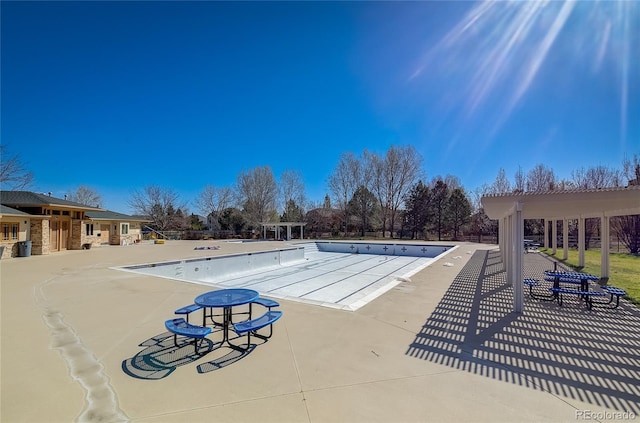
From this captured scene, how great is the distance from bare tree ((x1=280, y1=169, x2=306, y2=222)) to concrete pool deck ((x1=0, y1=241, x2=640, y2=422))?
30752 mm

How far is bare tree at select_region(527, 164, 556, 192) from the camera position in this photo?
2647 cm

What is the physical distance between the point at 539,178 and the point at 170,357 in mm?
33780

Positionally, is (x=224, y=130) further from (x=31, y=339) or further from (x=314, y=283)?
(x=31, y=339)

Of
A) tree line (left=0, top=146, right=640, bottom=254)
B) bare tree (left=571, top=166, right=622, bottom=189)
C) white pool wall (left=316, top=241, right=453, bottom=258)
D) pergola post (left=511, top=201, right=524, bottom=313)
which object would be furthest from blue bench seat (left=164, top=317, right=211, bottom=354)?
bare tree (left=571, top=166, right=622, bottom=189)

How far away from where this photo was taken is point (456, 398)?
7.62 feet

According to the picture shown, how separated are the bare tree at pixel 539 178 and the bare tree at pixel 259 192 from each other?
2797cm

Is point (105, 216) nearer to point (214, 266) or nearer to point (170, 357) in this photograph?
point (214, 266)

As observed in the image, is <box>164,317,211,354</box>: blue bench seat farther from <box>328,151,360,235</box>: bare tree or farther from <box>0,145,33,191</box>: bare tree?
<box>328,151,360,235</box>: bare tree

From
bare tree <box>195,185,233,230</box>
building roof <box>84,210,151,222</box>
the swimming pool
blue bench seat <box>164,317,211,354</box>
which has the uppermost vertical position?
bare tree <box>195,185,233,230</box>

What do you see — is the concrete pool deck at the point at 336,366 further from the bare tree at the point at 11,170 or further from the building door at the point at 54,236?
the bare tree at the point at 11,170

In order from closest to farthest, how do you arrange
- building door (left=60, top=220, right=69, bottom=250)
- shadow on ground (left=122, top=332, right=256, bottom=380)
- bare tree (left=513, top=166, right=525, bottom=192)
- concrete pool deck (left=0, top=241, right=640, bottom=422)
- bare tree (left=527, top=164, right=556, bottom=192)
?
concrete pool deck (left=0, top=241, right=640, bottom=422), shadow on ground (left=122, top=332, right=256, bottom=380), building door (left=60, top=220, right=69, bottom=250), bare tree (left=527, top=164, right=556, bottom=192), bare tree (left=513, top=166, right=525, bottom=192)

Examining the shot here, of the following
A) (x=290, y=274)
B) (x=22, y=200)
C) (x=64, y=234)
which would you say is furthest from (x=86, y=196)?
(x=290, y=274)

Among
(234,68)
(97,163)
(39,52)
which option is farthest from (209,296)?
(97,163)

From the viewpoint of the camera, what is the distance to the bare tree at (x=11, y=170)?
1652 centimetres
